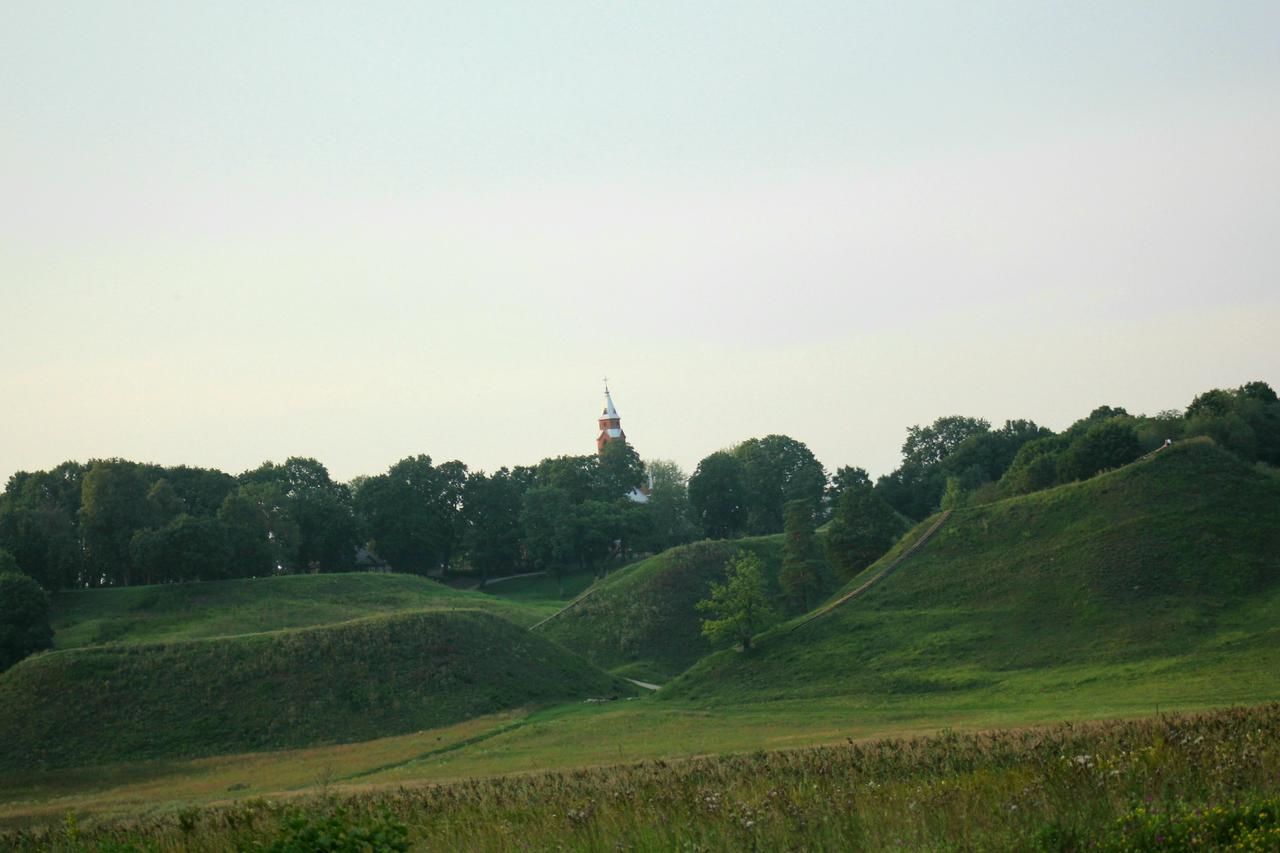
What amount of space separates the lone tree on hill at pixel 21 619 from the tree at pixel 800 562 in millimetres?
52381

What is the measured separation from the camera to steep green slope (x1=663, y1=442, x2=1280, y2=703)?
57312 mm

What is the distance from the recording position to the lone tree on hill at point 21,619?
78.8m

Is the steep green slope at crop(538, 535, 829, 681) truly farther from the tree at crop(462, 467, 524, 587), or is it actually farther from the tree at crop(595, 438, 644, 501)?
the tree at crop(595, 438, 644, 501)

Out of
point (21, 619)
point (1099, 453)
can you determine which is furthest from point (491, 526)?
point (1099, 453)

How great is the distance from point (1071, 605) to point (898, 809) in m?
59.6

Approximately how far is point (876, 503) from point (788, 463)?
54955 mm

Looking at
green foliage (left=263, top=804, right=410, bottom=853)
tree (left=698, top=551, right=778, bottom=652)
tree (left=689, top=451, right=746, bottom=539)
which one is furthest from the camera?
tree (left=689, top=451, right=746, bottom=539)

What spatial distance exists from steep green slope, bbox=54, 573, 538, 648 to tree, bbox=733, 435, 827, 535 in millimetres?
41690

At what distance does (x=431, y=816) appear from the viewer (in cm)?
1330

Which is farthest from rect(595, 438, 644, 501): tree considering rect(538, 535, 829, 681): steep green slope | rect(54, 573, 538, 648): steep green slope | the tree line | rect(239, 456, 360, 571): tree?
rect(538, 535, 829, 681): steep green slope

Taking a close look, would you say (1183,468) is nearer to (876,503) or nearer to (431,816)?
(876,503)

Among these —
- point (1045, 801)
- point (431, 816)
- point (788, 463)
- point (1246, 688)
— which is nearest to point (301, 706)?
A: point (1246, 688)

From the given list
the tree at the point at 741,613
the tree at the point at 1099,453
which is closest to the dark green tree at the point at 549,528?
the tree at the point at 741,613

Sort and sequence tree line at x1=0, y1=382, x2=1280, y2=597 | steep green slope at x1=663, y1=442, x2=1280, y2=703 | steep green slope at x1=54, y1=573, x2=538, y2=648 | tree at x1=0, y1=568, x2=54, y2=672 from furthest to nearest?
tree line at x1=0, y1=382, x2=1280, y2=597, steep green slope at x1=54, y1=573, x2=538, y2=648, tree at x1=0, y1=568, x2=54, y2=672, steep green slope at x1=663, y1=442, x2=1280, y2=703
